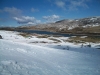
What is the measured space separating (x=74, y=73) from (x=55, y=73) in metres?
2.02

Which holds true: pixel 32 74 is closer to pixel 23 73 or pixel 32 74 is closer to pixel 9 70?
pixel 23 73

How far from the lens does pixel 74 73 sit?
1048 cm

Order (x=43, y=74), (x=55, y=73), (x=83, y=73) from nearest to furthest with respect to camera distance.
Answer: (x=43, y=74) → (x=55, y=73) → (x=83, y=73)

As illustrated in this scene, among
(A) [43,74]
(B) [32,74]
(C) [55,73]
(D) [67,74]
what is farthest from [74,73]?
(B) [32,74]

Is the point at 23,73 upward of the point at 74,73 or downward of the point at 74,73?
upward

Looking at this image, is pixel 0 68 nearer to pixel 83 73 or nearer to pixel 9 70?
pixel 9 70

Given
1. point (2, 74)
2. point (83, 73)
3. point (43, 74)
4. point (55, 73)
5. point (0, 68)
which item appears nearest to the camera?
point (2, 74)

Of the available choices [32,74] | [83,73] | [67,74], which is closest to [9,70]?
[32,74]

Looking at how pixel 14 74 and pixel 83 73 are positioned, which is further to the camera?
pixel 83 73

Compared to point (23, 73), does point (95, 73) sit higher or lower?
lower

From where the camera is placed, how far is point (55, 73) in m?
9.94

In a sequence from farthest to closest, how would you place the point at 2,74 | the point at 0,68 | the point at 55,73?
the point at 55,73 < the point at 0,68 < the point at 2,74

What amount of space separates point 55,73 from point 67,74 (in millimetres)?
1174

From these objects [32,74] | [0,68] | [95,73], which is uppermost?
[0,68]
